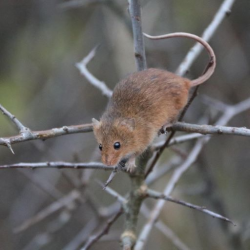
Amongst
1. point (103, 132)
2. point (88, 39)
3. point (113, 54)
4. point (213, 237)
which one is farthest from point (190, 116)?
point (103, 132)

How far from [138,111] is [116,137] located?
0.80 feet

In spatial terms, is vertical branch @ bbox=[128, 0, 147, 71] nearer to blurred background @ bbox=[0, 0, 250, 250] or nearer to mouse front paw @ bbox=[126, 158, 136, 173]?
mouse front paw @ bbox=[126, 158, 136, 173]

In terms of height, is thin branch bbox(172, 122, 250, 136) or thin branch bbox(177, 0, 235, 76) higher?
thin branch bbox(177, 0, 235, 76)

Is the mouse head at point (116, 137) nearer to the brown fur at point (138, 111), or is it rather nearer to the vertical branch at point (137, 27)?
the brown fur at point (138, 111)

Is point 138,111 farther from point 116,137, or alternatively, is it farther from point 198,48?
point 198,48

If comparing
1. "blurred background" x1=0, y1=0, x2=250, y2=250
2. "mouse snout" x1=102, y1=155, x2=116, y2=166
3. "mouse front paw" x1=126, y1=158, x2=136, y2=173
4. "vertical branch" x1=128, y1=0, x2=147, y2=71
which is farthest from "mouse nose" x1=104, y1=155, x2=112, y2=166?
"blurred background" x1=0, y1=0, x2=250, y2=250

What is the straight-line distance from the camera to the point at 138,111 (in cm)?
350

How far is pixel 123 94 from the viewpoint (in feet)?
11.3

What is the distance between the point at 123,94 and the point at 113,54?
2.71 m

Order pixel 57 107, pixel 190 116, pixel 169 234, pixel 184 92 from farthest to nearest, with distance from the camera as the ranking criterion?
pixel 57 107 → pixel 190 116 → pixel 169 234 → pixel 184 92

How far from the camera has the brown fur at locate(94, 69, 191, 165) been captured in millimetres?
3379

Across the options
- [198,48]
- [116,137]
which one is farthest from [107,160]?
[198,48]

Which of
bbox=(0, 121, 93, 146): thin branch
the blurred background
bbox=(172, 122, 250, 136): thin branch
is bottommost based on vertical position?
bbox=(0, 121, 93, 146): thin branch

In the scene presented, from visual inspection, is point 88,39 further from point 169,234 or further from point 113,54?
point 169,234
